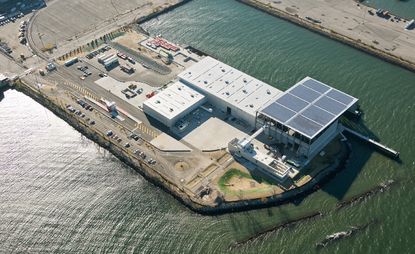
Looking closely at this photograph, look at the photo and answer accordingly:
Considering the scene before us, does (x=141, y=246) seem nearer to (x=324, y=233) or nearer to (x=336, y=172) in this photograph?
(x=324, y=233)

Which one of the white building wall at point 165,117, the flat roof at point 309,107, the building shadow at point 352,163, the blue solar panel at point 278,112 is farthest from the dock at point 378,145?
the white building wall at point 165,117

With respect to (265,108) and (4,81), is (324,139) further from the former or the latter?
(4,81)

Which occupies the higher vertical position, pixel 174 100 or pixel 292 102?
pixel 292 102

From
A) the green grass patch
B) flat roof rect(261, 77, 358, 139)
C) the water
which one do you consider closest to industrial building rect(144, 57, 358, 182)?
flat roof rect(261, 77, 358, 139)

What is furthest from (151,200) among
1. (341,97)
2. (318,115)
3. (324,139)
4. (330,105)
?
(341,97)

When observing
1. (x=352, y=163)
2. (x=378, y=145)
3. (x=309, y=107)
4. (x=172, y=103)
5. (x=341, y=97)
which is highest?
(x=309, y=107)

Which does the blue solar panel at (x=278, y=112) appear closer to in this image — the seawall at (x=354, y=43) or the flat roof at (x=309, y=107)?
the flat roof at (x=309, y=107)

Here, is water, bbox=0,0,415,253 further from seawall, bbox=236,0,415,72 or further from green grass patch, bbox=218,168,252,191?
green grass patch, bbox=218,168,252,191
